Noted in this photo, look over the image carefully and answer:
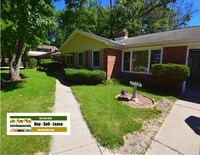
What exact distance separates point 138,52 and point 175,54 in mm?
2945

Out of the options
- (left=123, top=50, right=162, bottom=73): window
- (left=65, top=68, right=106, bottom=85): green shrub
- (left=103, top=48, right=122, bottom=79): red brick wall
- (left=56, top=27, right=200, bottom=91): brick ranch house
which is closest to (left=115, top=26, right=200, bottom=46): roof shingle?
(left=56, top=27, right=200, bottom=91): brick ranch house

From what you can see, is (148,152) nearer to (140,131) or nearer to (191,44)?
(140,131)

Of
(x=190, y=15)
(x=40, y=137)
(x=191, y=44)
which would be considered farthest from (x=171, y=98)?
(x=190, y=15)

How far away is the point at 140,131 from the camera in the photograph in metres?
3.88

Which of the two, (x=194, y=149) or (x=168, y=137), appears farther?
(x=168, y=137)

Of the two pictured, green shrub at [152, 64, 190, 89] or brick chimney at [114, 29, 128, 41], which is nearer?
green shrub at [152, 64, 190, 89]

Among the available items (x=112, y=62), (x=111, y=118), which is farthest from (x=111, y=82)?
(x=111, y=118)

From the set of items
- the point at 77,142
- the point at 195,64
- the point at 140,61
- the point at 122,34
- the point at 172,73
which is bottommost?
the point at 77,142

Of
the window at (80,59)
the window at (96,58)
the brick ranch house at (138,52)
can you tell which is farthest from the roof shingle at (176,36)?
the window at (80,59)

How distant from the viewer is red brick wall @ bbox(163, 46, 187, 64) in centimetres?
808

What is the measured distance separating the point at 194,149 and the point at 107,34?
22.9 m

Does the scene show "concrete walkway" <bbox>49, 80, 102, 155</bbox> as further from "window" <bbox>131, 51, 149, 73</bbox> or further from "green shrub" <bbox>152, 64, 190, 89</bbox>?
"window" <bbox>131, 51, 149, 73</bbox>

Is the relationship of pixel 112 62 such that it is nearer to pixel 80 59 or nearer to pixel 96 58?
pixel 96 58

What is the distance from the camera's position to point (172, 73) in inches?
299
